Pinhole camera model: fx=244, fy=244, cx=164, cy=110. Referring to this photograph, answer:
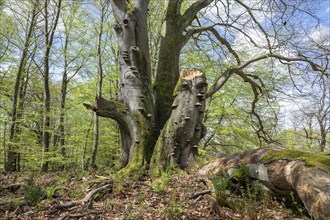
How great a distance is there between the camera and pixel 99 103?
18.3 feet

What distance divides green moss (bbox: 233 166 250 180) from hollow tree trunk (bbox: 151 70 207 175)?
177 centimetres

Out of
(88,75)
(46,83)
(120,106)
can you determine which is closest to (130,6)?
(120,106)

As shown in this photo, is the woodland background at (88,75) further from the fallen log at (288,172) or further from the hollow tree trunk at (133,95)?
the fallen log at (288,172)

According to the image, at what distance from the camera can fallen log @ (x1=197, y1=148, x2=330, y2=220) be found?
8.25 ft

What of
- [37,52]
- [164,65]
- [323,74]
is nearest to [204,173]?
[164,65]

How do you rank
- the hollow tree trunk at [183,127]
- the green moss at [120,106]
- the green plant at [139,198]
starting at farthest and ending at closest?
the green moss at [120,106] → the hollow tree trunk at [183,127] → the green plant at [139,198]

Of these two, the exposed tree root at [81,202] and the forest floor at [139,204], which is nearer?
the forest floor at [139,204]

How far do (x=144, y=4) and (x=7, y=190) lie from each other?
555 cm

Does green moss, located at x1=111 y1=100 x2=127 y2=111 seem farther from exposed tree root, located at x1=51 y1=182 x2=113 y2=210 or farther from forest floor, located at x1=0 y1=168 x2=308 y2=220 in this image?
exposed tree root, located at x1=51 y1=182 x2=113 y2=210

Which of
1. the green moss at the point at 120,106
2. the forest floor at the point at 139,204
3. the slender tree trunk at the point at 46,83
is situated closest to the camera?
the forest floor at the point at 139,204

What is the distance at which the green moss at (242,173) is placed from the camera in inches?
149

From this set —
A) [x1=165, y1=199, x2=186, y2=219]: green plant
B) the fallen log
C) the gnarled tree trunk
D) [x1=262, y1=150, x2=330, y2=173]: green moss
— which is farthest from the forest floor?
the gnarled tree trunk

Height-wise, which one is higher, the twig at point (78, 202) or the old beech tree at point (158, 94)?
the old beech tree at point (158, 94)

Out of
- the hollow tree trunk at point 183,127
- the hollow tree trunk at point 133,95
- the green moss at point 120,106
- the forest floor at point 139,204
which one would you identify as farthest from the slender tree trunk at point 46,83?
the hollow tree trunk at point 183,127
